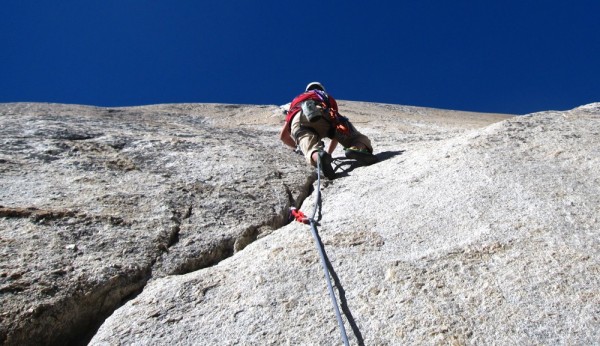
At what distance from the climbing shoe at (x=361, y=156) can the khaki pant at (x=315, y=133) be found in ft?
0.99

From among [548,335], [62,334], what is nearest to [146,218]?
[62,334]

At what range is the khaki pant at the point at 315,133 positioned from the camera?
4.44m

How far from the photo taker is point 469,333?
1781 millimetres

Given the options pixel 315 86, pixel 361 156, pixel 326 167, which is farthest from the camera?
pixel 315 86

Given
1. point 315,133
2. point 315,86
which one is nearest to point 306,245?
point 315,133

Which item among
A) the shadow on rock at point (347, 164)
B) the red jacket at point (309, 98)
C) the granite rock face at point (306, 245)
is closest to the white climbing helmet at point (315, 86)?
the red jacket at point (309, 98)

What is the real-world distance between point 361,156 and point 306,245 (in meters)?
1.81

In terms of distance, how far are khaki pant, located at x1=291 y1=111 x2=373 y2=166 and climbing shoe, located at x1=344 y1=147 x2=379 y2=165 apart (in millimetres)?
301

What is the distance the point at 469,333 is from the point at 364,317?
41cm

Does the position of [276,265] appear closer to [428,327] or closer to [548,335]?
[428,327]

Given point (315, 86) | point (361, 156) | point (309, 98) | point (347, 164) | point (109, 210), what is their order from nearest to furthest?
1. point (109, 210)
2. point (361, 156)
3. point (347, 164)
4. point (309, 98)
5. point (315, 86)

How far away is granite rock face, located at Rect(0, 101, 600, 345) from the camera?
190cm

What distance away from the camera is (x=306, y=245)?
2451mm

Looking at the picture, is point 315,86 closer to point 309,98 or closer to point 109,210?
point 309,98
